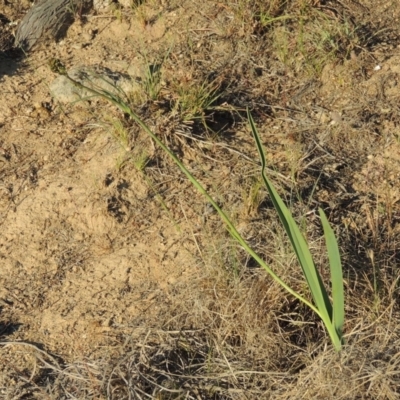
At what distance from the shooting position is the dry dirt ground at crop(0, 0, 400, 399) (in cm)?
278

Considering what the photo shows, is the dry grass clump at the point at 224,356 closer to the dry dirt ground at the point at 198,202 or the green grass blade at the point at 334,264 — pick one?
the dry dirt ground at the point at 198,202

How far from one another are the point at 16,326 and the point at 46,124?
102cm

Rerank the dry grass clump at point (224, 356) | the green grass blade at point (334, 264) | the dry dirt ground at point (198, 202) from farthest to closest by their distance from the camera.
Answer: the dry dirt ground at point (198, 202), the dry grass clump at point (224, 356), the green grass blade at point (334, 264)

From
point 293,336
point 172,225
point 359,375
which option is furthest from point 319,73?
point 359,375

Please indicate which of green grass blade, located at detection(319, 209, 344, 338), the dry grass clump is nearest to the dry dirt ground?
the dry grass clump

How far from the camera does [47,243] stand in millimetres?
3219

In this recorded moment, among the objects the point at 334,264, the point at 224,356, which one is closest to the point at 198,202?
the point at 224,356

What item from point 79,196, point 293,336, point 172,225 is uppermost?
point 79,196

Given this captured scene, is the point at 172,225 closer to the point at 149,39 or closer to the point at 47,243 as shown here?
the point at 47,243

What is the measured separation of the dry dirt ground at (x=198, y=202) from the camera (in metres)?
2.78

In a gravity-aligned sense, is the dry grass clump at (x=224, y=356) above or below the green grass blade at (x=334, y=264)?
below

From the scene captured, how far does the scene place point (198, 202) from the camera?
3289 mm

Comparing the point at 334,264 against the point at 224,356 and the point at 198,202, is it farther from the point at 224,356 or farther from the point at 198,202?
the point at 198,202

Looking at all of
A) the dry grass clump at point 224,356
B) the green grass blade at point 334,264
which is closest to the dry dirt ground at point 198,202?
the dry grass clump at point 224,356
